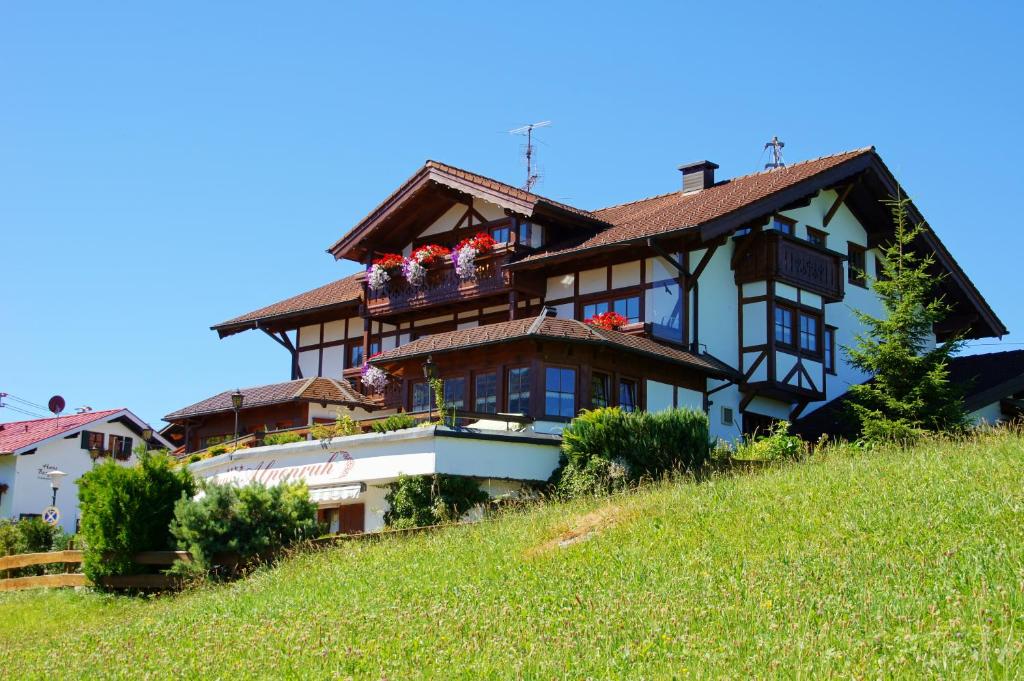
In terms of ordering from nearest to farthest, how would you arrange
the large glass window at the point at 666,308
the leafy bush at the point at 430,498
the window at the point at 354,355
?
the leafy bush at the point at 430,498, the large glass window at the point at 666,308, the window at the point at 354,355

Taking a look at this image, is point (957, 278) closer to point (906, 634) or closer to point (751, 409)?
point (751, 409)

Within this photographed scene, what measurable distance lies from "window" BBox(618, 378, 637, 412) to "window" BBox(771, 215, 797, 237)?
6343 millimetres

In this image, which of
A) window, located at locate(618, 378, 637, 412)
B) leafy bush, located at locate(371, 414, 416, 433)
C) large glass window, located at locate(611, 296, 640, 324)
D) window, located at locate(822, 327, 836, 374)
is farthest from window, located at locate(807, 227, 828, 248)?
leafy bush, located at locate(371, 414, 416, 433)

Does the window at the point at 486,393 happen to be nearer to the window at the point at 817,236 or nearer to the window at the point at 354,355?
the window at the point at 354,355

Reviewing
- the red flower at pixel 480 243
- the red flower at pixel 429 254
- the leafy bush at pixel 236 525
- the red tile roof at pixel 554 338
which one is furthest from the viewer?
the red flower at pixel 429 254

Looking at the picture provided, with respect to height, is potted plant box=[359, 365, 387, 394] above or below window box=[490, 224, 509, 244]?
below

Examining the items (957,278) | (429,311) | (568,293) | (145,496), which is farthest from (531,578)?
(957,278)

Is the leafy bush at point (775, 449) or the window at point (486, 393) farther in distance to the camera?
the window at point (486, 393)

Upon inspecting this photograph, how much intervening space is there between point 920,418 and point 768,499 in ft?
33.0

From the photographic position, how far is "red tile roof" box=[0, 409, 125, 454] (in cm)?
4278

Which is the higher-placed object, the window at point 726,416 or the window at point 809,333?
the window at point 809,333

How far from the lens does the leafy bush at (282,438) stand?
90.2 feet

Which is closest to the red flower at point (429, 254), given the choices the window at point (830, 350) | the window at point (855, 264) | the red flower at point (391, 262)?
the red flower at point (391, 262)

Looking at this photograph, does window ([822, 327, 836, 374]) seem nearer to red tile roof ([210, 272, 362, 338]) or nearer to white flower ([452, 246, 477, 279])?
white flower ([452, 246, 477, 279])
